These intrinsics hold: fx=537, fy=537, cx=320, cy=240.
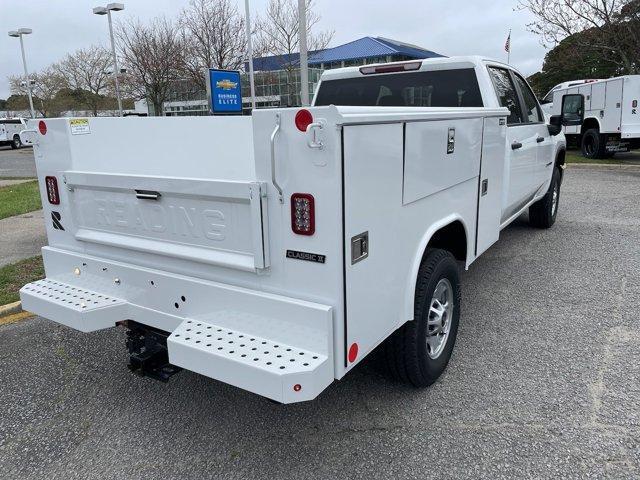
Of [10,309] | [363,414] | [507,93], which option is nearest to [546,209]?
[507,93]

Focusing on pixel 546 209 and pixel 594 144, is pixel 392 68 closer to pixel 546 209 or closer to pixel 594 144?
pixel 546 209

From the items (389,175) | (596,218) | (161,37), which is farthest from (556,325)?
(161,37)

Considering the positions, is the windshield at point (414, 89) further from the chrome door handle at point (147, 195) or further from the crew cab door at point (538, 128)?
the chrome door handle at point (147, 195)

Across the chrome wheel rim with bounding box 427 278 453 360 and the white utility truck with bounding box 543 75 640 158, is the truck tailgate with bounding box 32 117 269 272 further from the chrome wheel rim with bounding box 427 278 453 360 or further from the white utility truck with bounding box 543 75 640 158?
the white utility truck with bounding box 543 75 640 158

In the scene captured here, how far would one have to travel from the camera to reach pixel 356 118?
2.19 metres

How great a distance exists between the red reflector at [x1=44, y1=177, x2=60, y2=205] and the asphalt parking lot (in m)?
1.23

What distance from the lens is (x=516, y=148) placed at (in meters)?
4.86

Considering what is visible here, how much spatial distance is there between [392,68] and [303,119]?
2.94 meters

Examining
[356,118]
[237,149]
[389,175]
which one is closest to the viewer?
[356,118]

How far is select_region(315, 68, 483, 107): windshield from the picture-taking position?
4602mm

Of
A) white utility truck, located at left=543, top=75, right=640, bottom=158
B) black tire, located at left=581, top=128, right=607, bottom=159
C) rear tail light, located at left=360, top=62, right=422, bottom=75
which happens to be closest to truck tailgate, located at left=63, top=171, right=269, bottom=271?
rear tail light, located at left=360, top=62, right=422, bottom=75

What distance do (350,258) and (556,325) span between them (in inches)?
108

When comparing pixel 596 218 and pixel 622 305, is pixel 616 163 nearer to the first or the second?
pixel 596 218

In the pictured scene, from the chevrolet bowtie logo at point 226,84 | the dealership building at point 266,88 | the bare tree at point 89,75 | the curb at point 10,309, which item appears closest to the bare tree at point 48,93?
the bare tree at point 89,75
